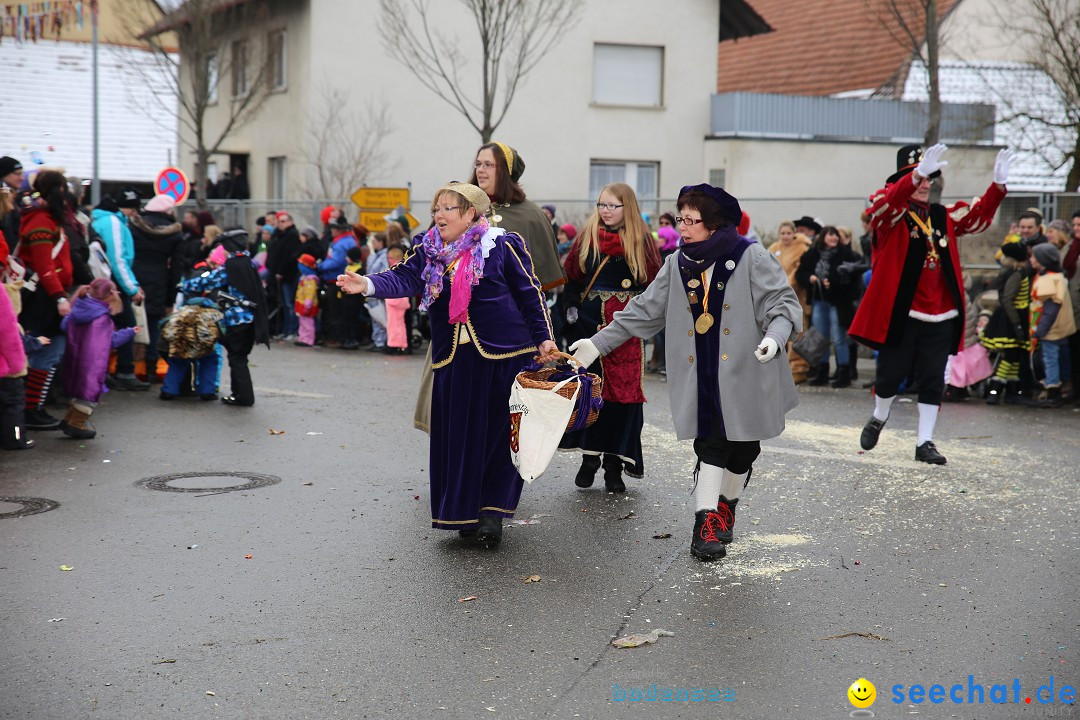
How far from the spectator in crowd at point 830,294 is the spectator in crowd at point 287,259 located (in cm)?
806

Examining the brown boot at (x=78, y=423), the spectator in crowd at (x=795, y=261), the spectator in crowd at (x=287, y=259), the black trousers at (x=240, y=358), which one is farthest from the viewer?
the spectator in crowd at (x=287, y=259)

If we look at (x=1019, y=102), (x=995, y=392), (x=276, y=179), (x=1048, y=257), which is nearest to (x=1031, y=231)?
(x=1048, y=257)

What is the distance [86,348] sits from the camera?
977cm

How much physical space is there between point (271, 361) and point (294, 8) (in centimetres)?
1534

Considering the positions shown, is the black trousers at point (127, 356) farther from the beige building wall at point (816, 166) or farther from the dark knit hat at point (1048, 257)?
the beige building wall at point (816, 166)

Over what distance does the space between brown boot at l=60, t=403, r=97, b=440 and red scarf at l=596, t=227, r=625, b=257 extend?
4.44 meters

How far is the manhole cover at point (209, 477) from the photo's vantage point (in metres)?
7.72

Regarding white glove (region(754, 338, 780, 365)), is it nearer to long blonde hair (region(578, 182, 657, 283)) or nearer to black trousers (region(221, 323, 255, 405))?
long blonde hair (region(578, 182, 657, 283))

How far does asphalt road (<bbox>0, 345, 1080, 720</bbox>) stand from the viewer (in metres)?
4.34

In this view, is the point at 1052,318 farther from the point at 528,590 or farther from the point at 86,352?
the point at 86,352

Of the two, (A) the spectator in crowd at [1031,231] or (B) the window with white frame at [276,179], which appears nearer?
(A) the spectator in crowd at [1031,231]

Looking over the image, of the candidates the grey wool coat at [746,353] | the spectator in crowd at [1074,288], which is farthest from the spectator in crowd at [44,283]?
the spectator in crowd at [1074,288]

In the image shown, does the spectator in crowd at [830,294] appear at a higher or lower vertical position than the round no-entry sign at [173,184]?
lower

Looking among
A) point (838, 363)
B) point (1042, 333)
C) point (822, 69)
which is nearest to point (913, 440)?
point (1042, 333)
